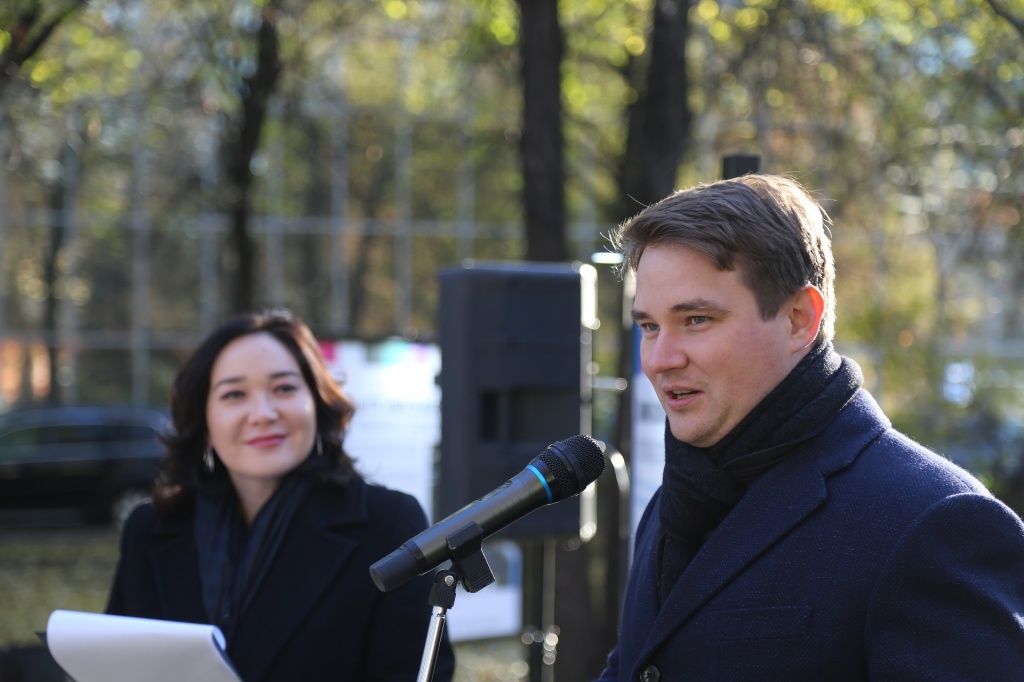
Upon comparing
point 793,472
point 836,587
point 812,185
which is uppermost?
point 812,185

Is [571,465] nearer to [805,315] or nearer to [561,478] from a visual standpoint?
[561,478]

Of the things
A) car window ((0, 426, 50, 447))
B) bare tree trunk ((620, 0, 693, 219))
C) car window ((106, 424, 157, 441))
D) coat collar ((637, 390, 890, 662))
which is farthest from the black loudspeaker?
car window ((0, 426, 50, 447))

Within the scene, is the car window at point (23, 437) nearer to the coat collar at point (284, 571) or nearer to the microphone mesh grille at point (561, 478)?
the coat collar at point (284, 571)

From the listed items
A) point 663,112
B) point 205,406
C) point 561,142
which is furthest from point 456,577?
point 663,112

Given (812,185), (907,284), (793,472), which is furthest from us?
(907,284)

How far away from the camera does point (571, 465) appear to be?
6.70 ft

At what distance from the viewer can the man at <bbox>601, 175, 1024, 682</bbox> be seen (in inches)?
67.3

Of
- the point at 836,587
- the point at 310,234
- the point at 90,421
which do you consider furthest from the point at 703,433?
the point at 310,234

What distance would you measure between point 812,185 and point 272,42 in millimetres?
4161

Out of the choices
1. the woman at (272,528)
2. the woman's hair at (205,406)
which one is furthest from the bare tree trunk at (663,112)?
the woman at (272,528)

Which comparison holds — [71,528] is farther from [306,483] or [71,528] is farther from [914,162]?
[306,483]

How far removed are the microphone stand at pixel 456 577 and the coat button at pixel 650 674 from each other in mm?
321

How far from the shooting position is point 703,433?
1930mm

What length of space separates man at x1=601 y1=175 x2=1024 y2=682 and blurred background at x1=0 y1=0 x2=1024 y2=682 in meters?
0.71
